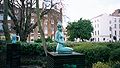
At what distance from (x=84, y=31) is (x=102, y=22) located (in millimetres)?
29370

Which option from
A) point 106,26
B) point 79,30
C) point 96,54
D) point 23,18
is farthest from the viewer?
point 106,26

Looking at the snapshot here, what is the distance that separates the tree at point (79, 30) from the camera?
2667 inches

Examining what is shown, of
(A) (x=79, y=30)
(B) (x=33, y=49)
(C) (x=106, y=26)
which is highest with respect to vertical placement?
(C) (x=106, y=26)

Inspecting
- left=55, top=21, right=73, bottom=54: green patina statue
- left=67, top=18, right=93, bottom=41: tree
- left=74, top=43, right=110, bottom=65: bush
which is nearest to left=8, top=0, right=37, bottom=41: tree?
left=74, top=43, right=110, bottom=65: bush

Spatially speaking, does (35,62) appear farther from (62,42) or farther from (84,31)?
(84,31)

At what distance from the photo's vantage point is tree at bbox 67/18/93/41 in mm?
67750

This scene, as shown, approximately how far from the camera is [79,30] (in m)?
69.1

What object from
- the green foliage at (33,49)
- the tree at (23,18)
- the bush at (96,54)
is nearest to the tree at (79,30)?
the tree at (23,18)

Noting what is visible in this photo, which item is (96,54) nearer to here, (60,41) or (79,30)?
(60,41)

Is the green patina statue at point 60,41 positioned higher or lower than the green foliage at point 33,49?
higher

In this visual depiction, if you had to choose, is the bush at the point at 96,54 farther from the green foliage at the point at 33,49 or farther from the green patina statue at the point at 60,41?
the green patina statue at the point at 60,41

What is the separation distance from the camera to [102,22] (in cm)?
9694

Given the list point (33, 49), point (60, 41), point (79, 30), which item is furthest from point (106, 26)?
point (60, 41)

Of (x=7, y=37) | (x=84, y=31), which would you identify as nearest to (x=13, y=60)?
(x=7, y=37)
